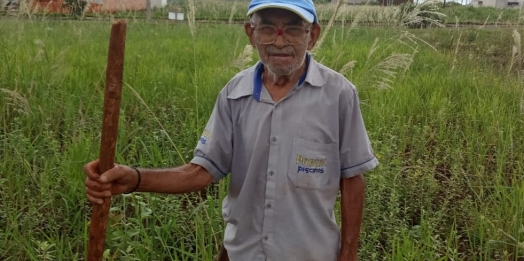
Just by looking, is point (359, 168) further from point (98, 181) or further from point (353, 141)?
point (98, 181)

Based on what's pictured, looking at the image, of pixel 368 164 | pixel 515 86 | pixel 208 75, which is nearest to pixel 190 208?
pixel 368 164

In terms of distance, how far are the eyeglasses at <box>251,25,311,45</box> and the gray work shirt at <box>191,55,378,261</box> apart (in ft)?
0.33

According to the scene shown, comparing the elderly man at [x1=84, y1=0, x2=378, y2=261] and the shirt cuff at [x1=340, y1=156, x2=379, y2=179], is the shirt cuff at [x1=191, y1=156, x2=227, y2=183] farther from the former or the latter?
the shirt cuff at [x1=340, y1=156, x2=379, y2=179]

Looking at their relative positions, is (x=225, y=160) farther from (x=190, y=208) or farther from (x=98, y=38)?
(x=98, y=38)

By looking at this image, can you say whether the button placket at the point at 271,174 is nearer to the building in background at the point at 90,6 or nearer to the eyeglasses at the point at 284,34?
the eyeglasses at the point at 284,34

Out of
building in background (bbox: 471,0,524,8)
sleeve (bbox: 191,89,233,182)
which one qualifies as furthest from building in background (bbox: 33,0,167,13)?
building in background (bbox: 471,0,524,8)

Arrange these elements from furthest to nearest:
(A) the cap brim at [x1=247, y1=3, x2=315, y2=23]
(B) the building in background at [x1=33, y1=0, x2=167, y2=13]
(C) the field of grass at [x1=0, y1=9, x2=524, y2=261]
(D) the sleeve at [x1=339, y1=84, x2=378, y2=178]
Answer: (B) the building in background at [x1=33, y1=0, x2=167, y2=13] < (C) the field of grass at [x1=0, y1=9, x2=524, y2=261] < (D) the sleeve at [x1=339, y1=84, x2=378, y2=178] < (A) the cap brim at [x1=247, y1=3, x2=315, y2=23]

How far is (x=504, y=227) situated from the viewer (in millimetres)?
2582

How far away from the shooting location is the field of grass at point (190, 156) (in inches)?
93.4

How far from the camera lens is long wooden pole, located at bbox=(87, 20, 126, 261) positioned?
1249mm

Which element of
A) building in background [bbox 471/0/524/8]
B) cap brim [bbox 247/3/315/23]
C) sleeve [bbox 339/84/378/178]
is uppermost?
building in background [bbox 471/0/524/8]

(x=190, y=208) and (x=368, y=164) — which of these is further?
(x=190, y=208)

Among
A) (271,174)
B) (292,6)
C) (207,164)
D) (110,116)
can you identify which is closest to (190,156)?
(207,164)

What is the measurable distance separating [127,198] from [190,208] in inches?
11.8
